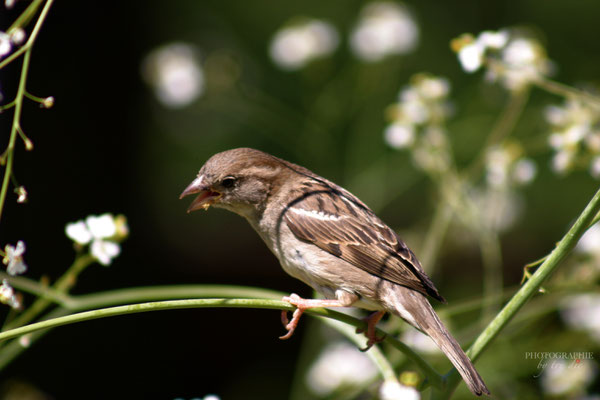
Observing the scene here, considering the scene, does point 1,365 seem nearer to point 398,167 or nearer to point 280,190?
point 280,190

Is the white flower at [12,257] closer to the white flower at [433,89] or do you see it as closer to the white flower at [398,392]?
the white flower at [398,392]

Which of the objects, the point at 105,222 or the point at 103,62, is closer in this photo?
the point at 105,222

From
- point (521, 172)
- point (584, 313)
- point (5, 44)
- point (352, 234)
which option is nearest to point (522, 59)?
point (521, 172)

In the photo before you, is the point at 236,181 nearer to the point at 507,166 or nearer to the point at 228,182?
the point at 228,182

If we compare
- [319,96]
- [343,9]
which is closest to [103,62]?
[343,9]

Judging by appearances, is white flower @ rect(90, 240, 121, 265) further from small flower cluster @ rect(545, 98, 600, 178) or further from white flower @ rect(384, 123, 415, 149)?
small flower cluster @ rect(545, 98, 600, 178)

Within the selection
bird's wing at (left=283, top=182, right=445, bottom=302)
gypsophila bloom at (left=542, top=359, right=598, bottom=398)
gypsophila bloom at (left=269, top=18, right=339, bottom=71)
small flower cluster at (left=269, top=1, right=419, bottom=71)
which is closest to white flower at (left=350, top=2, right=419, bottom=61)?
small flower cluster at (left=269, top=1, right=419, bottom=71)

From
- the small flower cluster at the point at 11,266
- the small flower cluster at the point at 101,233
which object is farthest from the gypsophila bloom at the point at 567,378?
the small flower cluster at the point at 11,266
